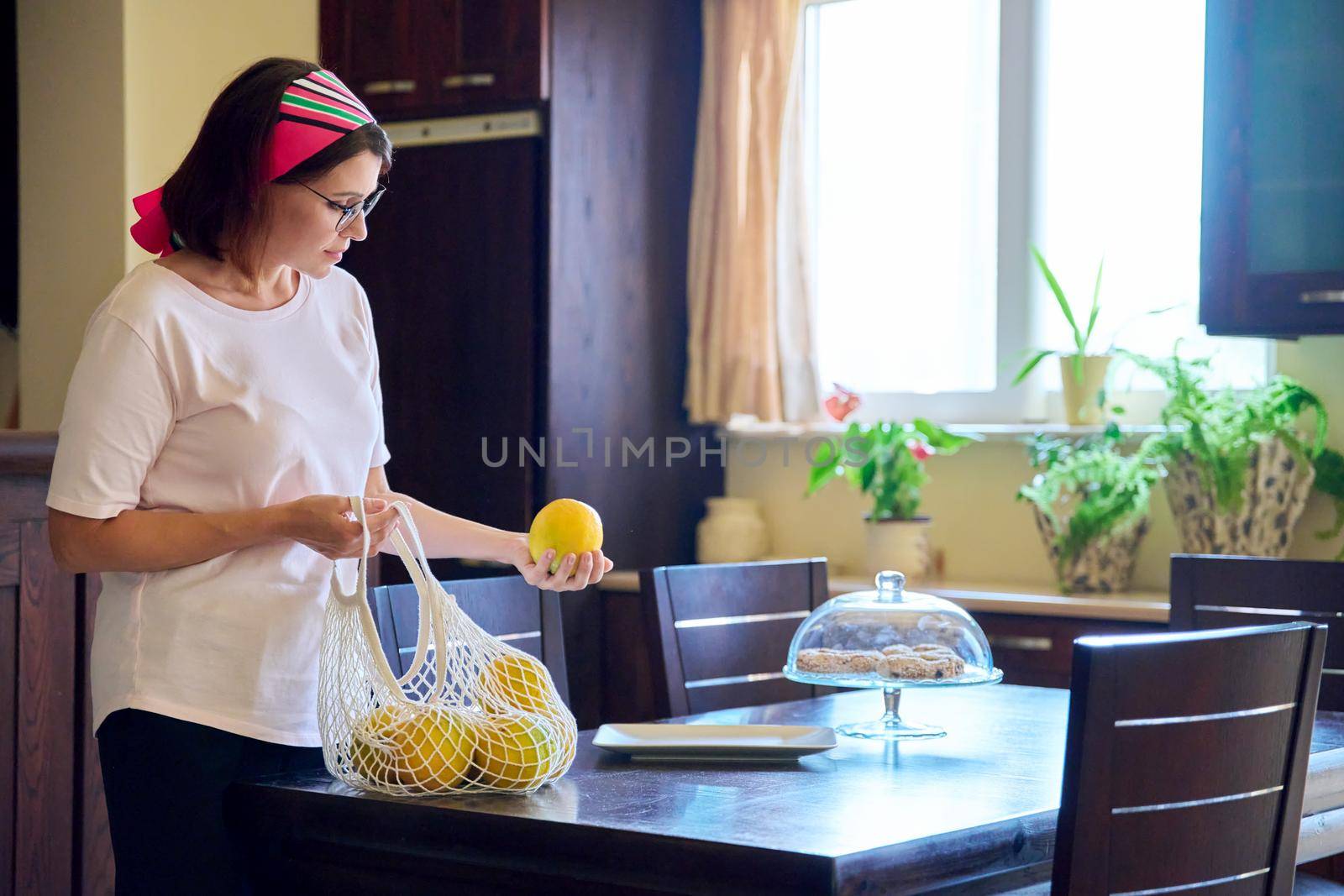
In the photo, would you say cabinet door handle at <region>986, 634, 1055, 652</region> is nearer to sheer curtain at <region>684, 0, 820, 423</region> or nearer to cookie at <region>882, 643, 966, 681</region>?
sheer curtain at <region>684, 0, 820, 423</region>

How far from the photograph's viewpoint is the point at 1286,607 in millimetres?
2445

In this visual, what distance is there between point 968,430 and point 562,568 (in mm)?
2186

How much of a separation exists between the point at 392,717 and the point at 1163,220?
101 inches

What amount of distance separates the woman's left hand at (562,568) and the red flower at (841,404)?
202 cm

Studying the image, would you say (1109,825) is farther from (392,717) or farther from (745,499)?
(745,499)

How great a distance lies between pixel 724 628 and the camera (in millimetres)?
2477

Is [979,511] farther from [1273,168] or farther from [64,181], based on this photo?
[64,181]

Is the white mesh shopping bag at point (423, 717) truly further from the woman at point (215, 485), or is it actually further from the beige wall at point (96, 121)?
the beige wall at point (96, 121)

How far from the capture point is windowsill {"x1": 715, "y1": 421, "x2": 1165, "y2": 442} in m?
3.40

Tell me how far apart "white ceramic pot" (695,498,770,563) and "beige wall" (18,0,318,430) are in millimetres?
1505

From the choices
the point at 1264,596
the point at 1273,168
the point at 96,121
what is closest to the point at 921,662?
the point at 1264,596

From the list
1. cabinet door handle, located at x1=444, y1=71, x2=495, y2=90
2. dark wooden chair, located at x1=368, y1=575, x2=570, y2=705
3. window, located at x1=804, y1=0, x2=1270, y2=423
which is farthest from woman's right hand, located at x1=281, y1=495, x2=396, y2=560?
window, located at x1=804, y1=0, x2=1270, y2=423

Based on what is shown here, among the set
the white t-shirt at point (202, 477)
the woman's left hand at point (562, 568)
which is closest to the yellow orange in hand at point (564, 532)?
the woman's left hand at point (562, 568)

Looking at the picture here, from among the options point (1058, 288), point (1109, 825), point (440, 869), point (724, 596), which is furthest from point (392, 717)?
point (1058, 288)
